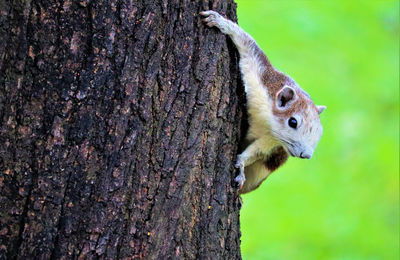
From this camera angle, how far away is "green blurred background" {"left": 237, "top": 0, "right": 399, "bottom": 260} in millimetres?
5613

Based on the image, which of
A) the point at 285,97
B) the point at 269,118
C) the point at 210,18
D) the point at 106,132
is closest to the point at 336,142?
the point at 285,97

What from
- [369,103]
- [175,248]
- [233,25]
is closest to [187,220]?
[175,248]

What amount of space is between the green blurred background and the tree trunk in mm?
3060

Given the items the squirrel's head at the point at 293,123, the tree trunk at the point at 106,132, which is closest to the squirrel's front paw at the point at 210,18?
the tree trunk at the point at 106,132

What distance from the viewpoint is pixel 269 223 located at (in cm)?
565

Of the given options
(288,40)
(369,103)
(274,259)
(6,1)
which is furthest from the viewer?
(288,40)

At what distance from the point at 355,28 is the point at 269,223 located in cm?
385

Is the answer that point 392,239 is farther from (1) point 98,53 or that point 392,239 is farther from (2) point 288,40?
(1) point 98,53

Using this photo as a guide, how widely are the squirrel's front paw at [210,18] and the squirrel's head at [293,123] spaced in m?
1.00

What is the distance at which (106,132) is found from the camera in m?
2.35

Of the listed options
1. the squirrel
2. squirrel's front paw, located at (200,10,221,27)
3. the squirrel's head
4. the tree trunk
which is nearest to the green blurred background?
the squirrel

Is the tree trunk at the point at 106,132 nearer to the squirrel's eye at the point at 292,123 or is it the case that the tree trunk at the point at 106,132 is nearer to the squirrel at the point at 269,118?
the squirrel at the point at 269,118

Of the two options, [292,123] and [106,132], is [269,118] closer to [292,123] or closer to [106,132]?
[292,123]

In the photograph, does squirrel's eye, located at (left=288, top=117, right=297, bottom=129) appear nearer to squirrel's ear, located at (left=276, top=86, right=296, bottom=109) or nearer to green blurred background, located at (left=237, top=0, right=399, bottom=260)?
squirrel's ear, located at (left=276, top=86, right=296, bottom=109)
